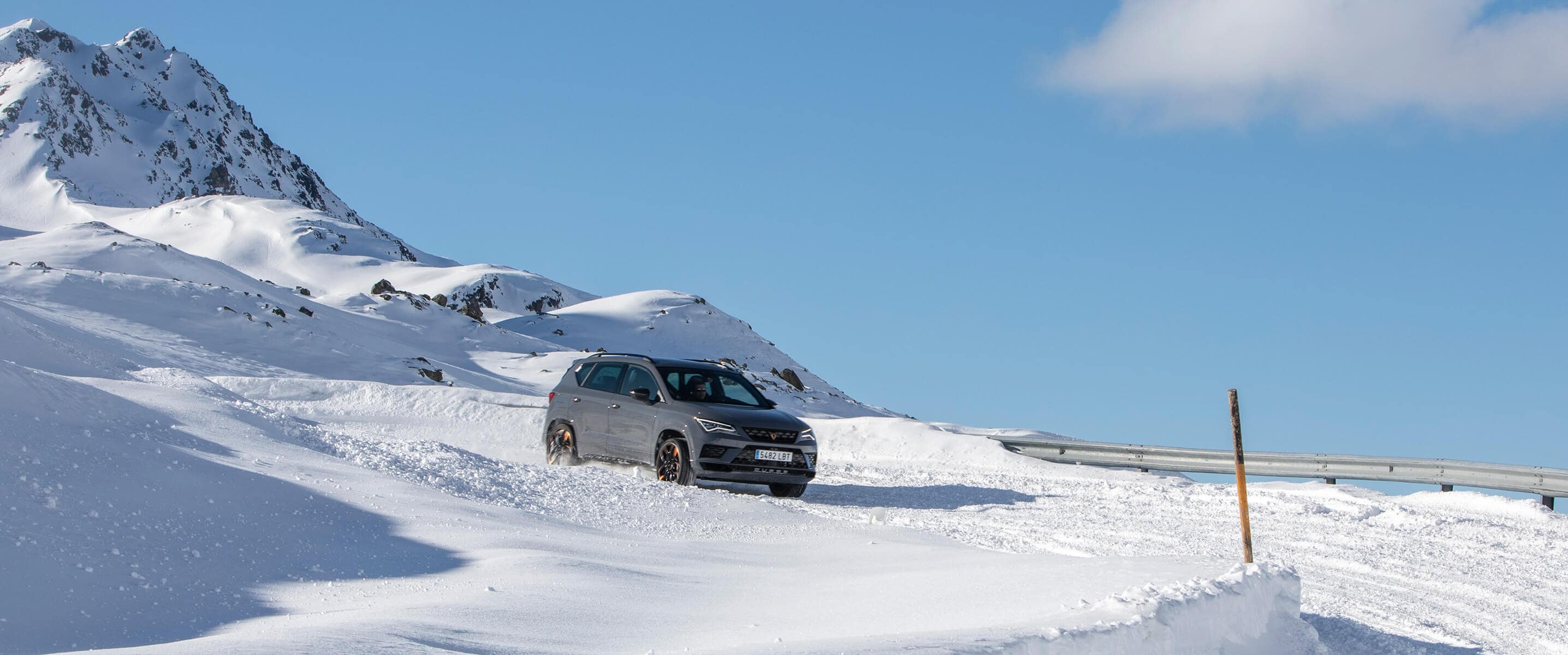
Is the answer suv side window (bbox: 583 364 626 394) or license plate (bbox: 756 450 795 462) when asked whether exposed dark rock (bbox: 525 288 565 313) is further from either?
license plate (bbox: 756 450 795 462)

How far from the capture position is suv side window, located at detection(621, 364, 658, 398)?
46.2ft

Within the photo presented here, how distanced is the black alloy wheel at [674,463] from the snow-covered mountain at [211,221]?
3193cm

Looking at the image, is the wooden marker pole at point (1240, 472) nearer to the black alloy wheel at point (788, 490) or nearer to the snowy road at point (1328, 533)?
the snowy road at point (1328, 533)

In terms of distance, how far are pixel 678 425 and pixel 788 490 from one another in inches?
59.0

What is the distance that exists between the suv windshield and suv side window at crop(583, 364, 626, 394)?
617 millimetres

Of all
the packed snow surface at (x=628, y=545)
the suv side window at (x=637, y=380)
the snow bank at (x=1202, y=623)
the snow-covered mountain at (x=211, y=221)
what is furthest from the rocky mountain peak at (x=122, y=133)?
the snow bank at (x=1202, y=623)

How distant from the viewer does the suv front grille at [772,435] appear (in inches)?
519

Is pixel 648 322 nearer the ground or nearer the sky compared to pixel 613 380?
nearer the sky

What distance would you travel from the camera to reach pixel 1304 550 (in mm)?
10688

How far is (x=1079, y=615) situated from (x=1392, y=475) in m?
12.7

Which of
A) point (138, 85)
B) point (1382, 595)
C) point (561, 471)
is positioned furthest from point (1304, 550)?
point (138, 85)

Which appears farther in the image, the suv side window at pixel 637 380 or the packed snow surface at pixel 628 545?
the suv side window at pixel 637 380

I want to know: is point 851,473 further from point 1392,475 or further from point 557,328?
point 557,328

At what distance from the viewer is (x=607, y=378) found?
14609 millimetres
